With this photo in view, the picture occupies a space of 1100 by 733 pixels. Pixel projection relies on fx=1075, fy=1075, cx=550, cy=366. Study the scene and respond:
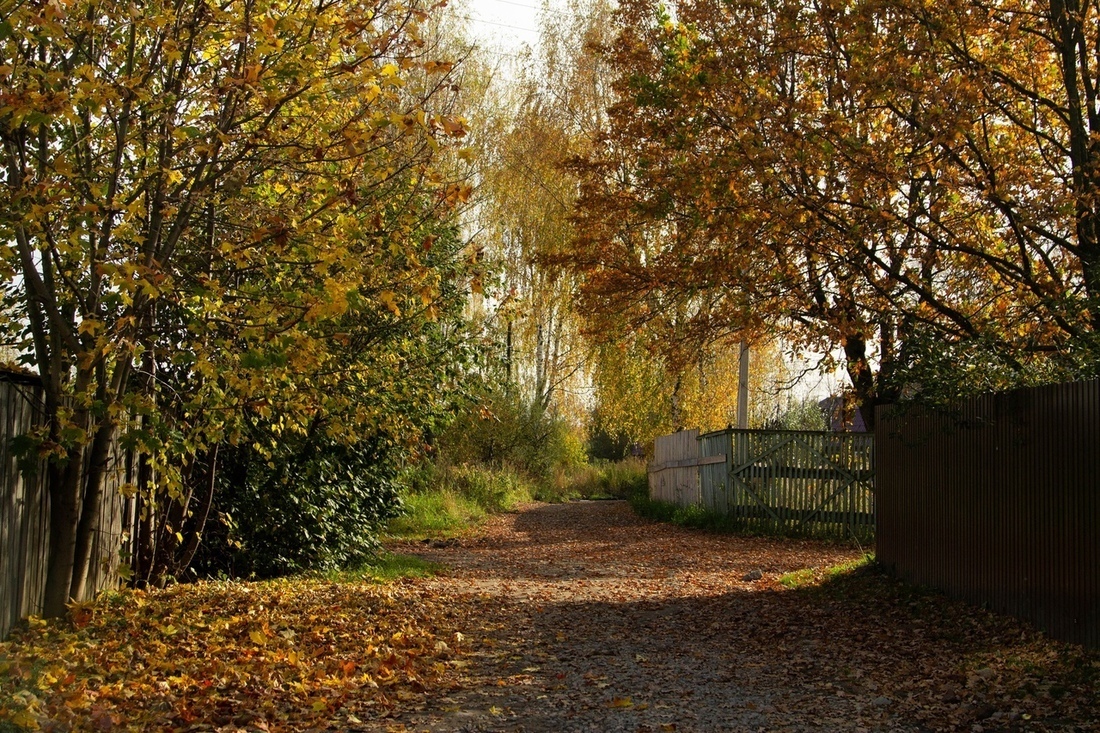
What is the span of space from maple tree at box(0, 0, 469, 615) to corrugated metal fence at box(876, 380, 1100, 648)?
4.89 m

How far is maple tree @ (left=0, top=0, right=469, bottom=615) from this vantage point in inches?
266

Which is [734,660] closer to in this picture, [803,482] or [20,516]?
[20,516]

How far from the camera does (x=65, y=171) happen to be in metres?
6.36

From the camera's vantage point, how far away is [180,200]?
26.1 ft

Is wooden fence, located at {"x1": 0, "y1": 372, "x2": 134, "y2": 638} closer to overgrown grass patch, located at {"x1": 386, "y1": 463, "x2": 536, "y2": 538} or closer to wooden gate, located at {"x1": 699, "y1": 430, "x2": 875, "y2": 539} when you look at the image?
overgrown grass patch, located at {"x1": 386, "y1": 463, "x2": 536, "y2": 538}

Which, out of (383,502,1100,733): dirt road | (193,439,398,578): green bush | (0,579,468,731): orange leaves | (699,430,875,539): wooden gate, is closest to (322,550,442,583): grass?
(193,439,398,578): green bush

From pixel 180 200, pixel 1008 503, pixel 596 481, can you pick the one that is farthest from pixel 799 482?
pixel 596 481

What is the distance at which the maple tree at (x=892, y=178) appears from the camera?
10258 mm

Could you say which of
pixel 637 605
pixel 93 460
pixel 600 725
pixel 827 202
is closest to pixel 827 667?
pixel 600 725

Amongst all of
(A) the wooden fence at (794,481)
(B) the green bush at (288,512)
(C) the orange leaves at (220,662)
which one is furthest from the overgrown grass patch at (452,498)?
(C) the orange leaves at (220,662)

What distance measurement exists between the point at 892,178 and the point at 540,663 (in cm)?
589

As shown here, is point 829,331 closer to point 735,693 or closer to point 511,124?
point 735,693

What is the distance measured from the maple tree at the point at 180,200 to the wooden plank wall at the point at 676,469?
15793mm

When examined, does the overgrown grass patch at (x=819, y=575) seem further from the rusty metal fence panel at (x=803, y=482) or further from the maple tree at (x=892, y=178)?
the rusty metal fence panel at (x=803, y=482)
